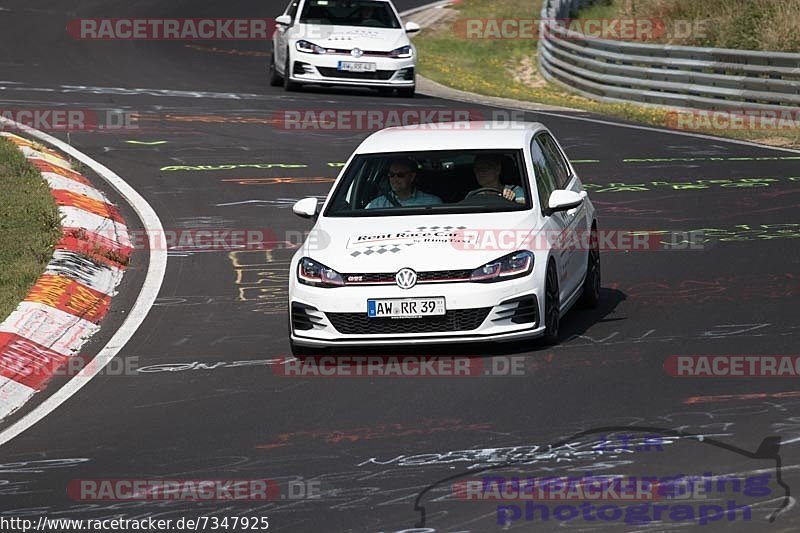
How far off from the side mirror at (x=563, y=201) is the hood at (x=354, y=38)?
14858 millimetres

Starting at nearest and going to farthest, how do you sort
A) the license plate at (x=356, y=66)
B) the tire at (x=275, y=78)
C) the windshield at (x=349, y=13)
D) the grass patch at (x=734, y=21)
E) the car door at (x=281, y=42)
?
1. the license plate at (x=356, y=66)
2. the car door at (x=281, y=42)
3. the windshield at (x=349, y=13)
4. the tire at (x=275, y=78)
5. the grass patch at (x=734, y=21)

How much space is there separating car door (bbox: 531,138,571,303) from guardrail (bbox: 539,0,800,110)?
13528 mm

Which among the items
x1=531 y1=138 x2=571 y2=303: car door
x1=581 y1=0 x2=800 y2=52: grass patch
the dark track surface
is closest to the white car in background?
x1=581 y1=0 x2=800 y2=52: grass patch

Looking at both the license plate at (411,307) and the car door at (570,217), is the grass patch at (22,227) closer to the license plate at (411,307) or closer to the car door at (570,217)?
the license plate at (411,307)

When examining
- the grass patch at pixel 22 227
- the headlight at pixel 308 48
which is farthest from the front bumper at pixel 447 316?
the headlight at pixel 308 48

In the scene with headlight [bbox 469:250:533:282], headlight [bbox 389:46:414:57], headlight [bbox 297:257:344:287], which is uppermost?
headlight [bbox 469:250:533:282]

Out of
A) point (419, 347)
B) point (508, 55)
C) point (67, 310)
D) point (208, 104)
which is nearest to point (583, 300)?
point (419, 347)

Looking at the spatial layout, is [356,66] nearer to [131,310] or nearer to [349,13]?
[349,13]

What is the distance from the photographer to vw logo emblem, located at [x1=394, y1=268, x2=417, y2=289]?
387 inches

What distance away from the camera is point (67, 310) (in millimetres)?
11484

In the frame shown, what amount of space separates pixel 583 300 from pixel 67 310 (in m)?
3.80

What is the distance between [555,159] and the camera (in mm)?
11859

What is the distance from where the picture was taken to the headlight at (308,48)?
987 inches

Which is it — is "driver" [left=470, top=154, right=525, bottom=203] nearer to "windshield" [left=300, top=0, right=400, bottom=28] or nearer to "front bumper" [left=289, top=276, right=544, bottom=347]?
"front bumper" [left=289, top=276, right=544, bottom=347]
